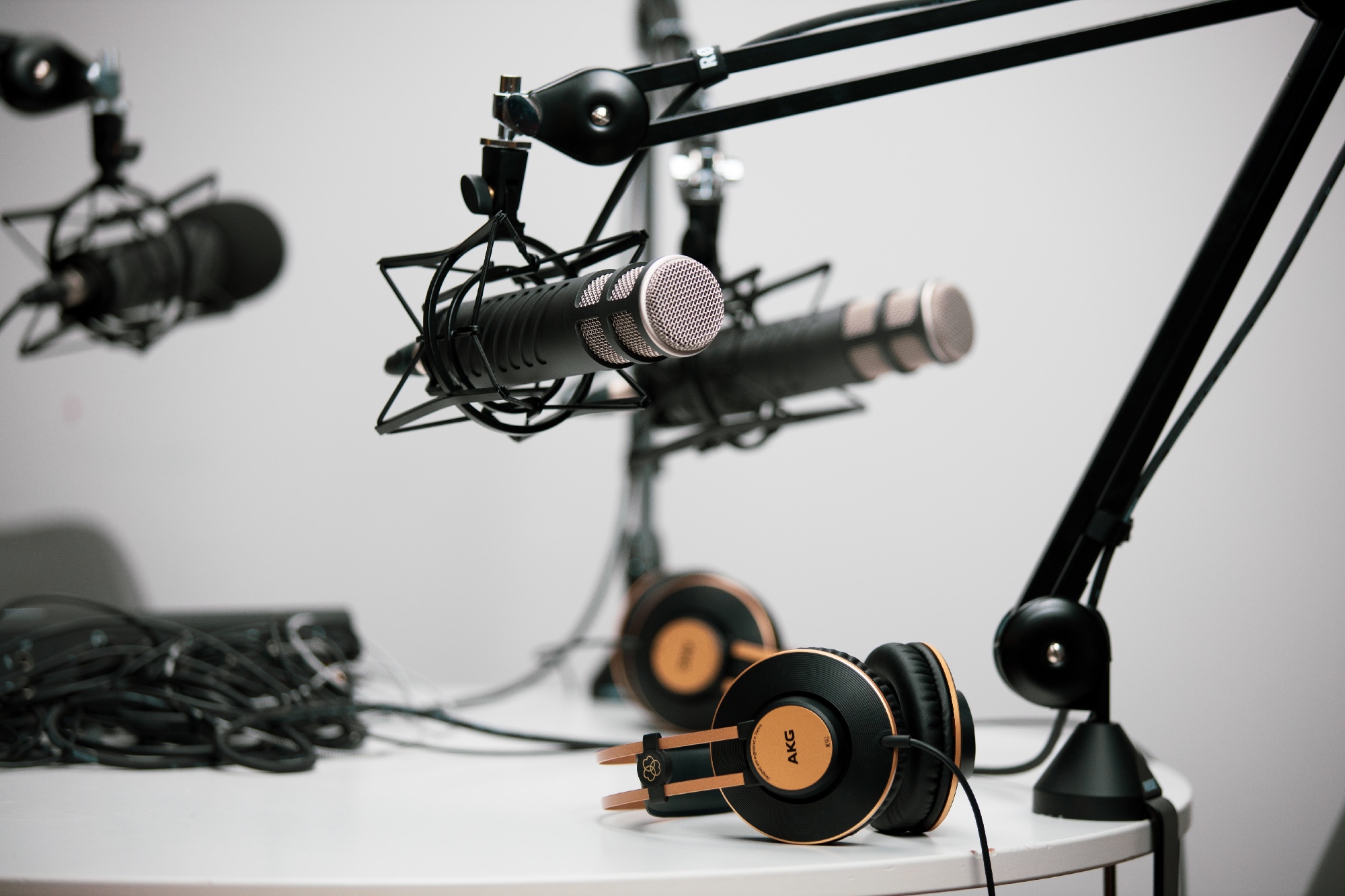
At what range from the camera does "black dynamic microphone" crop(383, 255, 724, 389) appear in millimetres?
449

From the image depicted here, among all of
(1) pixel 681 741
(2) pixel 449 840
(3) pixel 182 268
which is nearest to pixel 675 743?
(1) pixel 681 741

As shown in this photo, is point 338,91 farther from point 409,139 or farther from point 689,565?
point 689,565

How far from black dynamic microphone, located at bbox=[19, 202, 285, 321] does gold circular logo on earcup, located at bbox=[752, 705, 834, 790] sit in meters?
0.84

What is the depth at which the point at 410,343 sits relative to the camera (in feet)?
1.88

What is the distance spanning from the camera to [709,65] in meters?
0.54

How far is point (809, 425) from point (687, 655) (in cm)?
55

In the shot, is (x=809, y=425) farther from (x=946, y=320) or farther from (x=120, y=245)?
(x=120, y=245)

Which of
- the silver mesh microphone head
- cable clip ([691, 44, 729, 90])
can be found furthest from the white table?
cable clip ([691, 44, 729, 90])

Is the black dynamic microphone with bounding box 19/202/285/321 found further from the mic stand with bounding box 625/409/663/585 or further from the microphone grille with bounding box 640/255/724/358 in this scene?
the microphone grille with bounding box 640/255/724/358

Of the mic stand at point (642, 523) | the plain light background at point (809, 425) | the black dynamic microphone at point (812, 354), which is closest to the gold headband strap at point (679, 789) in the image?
the black dynamic microphone at point (812, 354)

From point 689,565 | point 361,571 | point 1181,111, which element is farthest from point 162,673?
point 1181,111

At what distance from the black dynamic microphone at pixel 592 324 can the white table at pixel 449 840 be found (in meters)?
0.23

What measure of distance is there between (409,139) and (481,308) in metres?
0.84

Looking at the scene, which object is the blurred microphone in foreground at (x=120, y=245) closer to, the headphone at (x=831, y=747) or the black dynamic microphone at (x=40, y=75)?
the black dynamic microphone at (x=40, y=75)
